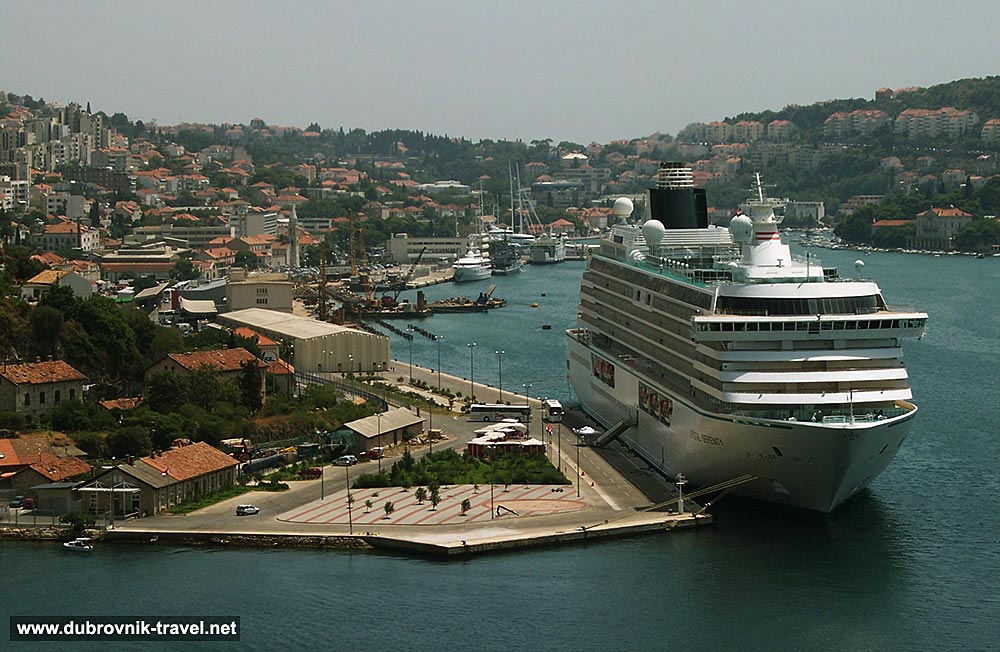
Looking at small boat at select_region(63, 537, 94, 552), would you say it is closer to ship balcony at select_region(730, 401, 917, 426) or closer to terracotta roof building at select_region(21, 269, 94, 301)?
ship balcony at select_region(730, 401, 917, 426)

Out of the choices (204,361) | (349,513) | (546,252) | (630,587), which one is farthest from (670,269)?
(546,252)

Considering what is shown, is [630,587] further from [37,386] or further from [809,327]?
[37,386]

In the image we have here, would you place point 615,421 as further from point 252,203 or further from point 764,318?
point 252,203

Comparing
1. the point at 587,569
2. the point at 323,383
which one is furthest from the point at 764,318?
the point at 323,383

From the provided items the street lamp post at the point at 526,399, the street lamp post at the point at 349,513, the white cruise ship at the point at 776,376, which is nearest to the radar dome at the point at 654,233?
the white cruise ship at the point at 776,376

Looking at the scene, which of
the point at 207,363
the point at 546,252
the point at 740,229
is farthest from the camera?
the point at 546,252

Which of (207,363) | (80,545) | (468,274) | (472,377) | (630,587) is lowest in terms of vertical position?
(630,587)
